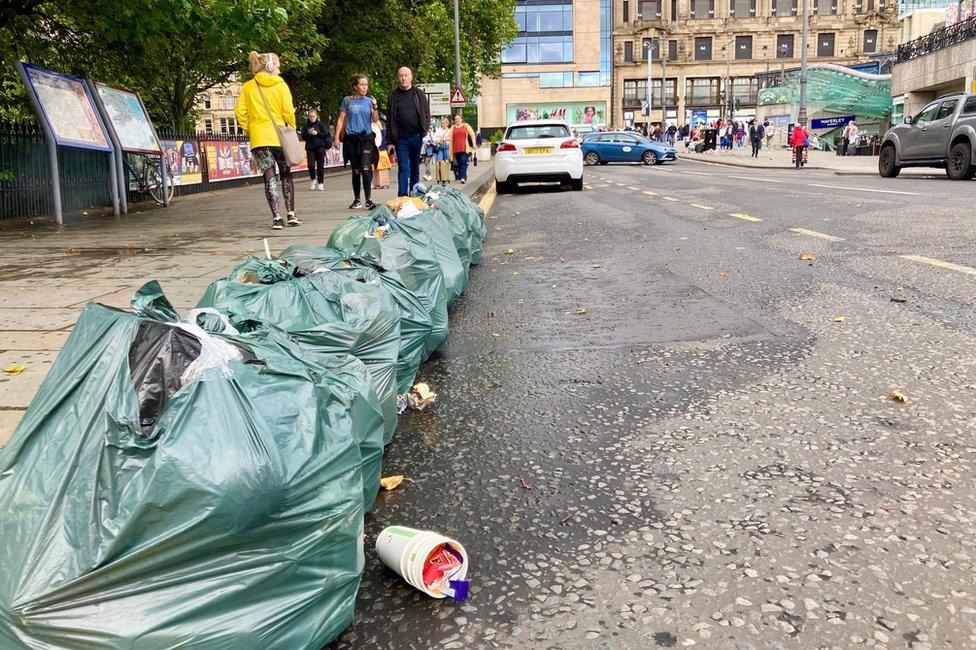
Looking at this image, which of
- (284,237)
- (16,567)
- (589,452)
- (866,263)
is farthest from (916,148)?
(16,567)

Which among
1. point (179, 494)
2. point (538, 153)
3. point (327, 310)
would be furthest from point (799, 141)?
point (179, 494)

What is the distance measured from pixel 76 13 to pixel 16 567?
1202 cm

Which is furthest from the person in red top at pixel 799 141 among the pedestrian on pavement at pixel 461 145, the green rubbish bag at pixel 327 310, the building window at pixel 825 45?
the building window at pixel 825 45

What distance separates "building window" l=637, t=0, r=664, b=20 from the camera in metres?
81.6

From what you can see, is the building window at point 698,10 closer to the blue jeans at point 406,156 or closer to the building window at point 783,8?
the building window at point 783,8

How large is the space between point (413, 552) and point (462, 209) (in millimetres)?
5764

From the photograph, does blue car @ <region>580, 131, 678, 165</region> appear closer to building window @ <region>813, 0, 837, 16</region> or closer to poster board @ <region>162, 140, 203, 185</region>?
poster board @ <region>162, 140, 203, 185</region>

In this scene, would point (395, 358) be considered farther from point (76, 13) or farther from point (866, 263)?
point (76, 13)

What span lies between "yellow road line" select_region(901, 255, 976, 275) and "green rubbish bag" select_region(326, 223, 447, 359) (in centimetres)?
438

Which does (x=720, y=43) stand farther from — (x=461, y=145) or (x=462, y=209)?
(x=462, y=209)

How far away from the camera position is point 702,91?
81.9 m

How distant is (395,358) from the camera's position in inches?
131

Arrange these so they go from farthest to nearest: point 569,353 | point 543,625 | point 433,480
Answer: point 569,353
point 433,480
point 543,625

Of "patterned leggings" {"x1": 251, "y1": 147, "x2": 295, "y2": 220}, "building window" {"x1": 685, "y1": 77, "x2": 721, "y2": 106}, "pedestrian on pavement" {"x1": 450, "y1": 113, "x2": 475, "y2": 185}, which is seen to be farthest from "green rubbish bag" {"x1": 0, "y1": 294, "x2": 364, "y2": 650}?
"building window" {"x1": 685, "y1": 77, "x2": 721, "y2": 106}
